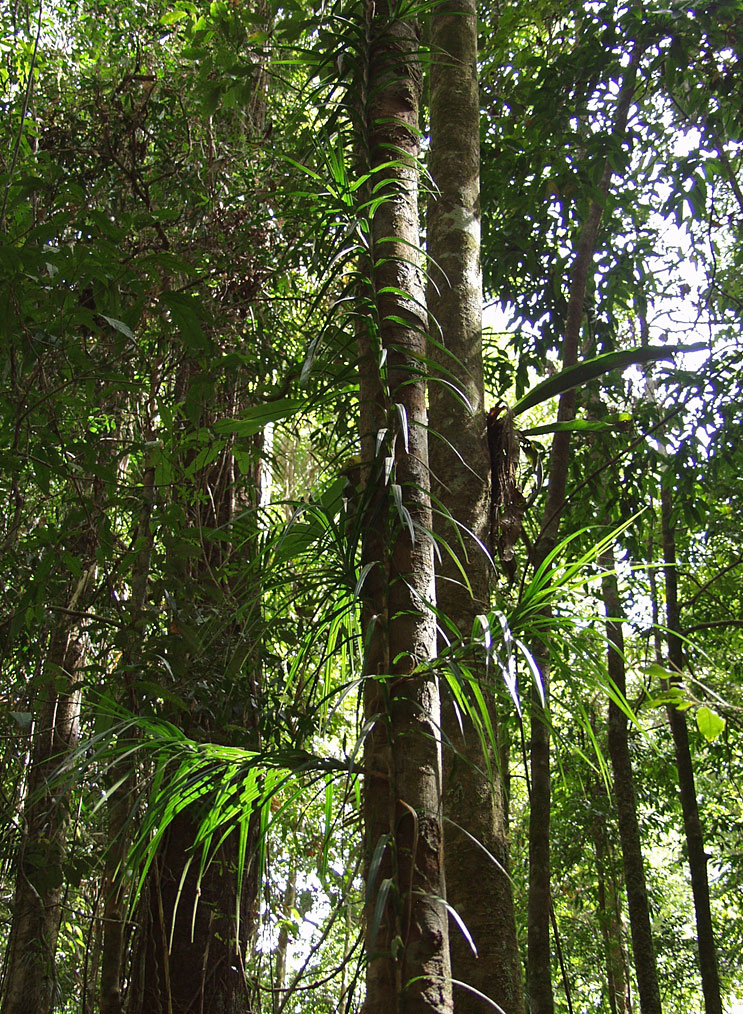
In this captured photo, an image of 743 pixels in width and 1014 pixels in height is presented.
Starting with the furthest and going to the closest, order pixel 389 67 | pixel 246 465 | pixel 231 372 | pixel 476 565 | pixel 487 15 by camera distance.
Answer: pixel 487 15
pixel 231 372
pixel 246 465
pixel 476 565
pixel 389 67

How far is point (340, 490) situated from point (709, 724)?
61cm

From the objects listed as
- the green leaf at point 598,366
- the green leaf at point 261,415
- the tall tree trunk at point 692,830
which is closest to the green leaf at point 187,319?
the green leaf at point 261,415

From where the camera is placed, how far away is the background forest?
1.05 meters

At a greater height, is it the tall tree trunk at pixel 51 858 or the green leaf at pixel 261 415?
the green leaf at pixel 261 415

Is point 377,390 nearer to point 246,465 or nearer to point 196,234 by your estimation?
point 246,465

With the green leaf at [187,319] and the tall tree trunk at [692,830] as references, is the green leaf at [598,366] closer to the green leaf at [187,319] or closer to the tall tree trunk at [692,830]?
the green leaf at [187,319]

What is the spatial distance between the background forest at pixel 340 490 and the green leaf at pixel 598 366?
0.01 m

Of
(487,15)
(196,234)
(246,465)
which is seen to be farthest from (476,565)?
(487,15)

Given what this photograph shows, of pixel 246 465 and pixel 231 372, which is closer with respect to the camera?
pixel 246 465

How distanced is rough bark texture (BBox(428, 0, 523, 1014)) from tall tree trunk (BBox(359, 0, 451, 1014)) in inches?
1.9

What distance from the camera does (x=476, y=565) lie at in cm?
161

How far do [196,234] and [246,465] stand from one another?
1310 millimetres

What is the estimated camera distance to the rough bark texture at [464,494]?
131 centimetres

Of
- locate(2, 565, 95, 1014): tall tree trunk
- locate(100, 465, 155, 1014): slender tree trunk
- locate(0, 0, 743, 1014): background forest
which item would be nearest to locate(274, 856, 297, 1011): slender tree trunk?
locate(0, 0, 743, 1014): background forest
